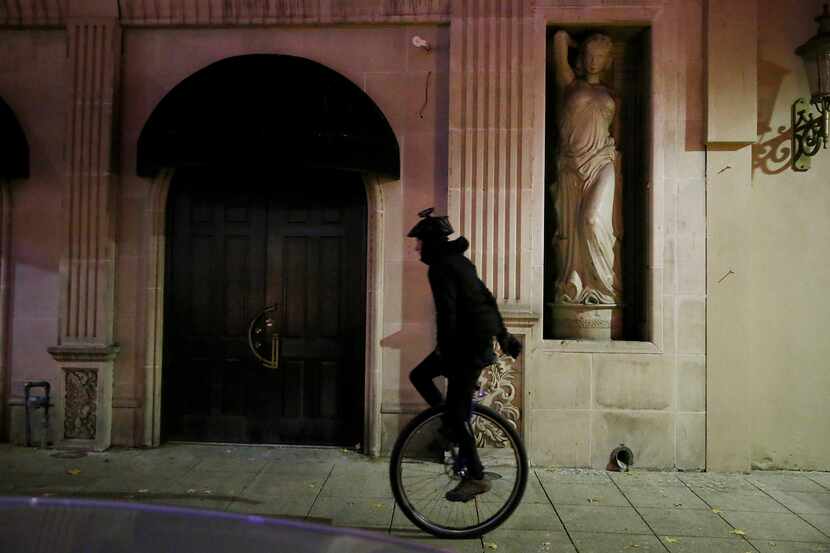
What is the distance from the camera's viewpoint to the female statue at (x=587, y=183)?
6293mm

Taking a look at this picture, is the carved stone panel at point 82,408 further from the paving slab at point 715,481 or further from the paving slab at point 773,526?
the paving slab at point 773,526

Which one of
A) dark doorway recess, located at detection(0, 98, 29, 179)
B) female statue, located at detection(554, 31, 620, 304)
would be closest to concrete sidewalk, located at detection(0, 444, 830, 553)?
female statue, located at detection(554, 31, 620, 304)

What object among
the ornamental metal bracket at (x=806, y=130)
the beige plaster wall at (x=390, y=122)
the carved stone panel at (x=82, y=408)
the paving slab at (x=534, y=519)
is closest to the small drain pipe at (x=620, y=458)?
the paving slab at (x=534, y=519)

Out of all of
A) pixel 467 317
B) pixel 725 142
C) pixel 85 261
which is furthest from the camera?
pixel 85 261

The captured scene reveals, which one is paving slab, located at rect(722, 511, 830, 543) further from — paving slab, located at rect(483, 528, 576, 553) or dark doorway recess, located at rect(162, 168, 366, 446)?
dark doorway recess, located at rect(162, 168, 366, 446)

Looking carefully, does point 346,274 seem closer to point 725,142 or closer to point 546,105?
point 546,105

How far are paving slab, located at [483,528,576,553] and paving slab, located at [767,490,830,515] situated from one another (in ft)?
6.91

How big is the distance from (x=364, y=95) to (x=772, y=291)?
4458 millimetres

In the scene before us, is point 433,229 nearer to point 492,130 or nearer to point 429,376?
point 429,376

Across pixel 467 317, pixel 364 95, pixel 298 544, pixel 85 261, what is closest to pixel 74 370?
pixel 85 261

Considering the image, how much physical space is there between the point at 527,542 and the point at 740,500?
2144mm

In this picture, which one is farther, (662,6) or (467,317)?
(662,6)

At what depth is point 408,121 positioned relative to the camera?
6.47m

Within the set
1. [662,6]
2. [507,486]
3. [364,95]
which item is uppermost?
[662,6]
